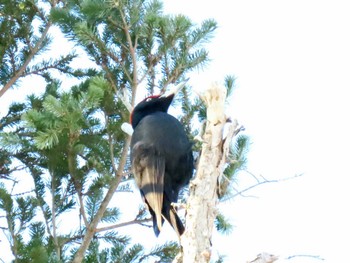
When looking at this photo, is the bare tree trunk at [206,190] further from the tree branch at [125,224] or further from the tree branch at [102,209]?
the tree branch at [125,224]

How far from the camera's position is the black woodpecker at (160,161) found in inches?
209

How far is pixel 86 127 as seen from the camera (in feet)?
19.9

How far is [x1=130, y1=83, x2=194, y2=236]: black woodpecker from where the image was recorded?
5297 mm

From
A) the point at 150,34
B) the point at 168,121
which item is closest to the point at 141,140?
the point at 168,121

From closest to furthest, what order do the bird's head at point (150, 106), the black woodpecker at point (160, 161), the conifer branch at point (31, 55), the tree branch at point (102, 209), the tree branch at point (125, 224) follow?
1. the black woodpecker at point (160, 161)
2. the bird's head at point (150, 106)
3. the tree branch at point (102, 209)
4. the tree branch at point (125, 224)
5. the conifer branch at point (31, 55)

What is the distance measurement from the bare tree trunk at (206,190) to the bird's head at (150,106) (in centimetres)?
126

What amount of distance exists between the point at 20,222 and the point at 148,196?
4.99 feet

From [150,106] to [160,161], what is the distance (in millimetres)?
542

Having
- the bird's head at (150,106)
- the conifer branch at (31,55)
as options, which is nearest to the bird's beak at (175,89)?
the bird's head at (150,106)

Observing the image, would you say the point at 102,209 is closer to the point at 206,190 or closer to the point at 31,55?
the point at 31,55

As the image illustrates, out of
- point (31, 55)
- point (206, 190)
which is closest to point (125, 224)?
point (31, 55)

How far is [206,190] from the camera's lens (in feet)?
14.2

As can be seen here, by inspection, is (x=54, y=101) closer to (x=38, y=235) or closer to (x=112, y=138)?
(x=112, y=138)

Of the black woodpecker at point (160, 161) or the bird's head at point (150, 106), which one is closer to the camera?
the black woodpecker at point (160, 161)
